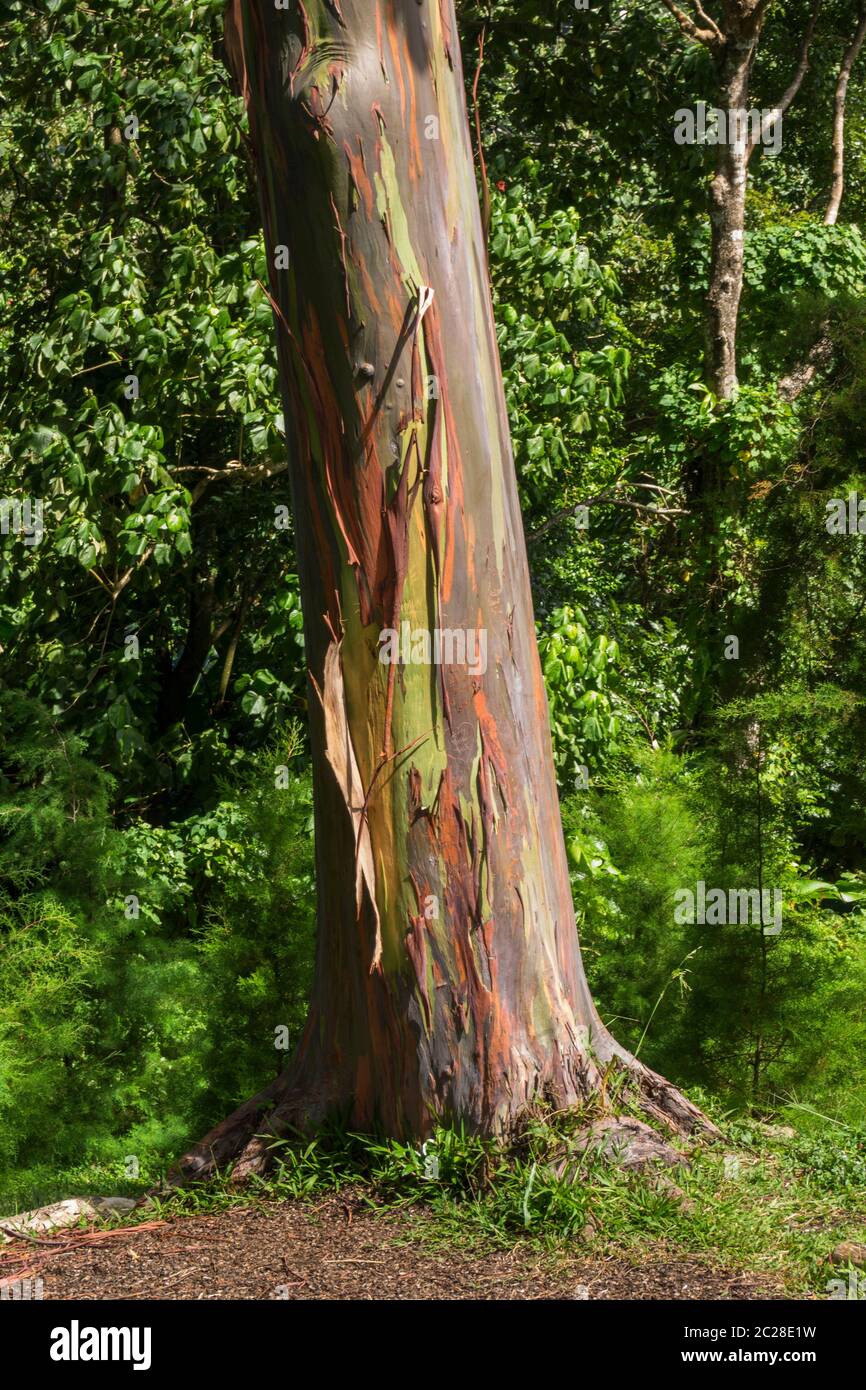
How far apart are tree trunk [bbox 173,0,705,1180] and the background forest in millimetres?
1351

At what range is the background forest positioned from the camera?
5719mm

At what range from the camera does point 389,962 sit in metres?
3.63

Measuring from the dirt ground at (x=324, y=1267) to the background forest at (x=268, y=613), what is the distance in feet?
4.24

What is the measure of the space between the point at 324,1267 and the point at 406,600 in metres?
1.73

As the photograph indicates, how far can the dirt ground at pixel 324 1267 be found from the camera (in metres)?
2.99

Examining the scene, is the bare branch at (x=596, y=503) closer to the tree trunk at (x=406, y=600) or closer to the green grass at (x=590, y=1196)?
the tree trunk at (x=406, y=600)

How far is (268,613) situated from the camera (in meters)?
8.29

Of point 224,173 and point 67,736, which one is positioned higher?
point 224,173

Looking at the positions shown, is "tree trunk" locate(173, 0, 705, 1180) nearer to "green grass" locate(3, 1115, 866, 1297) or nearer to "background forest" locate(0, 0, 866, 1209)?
"green grass" locate(3, 1115, 866, 1297)

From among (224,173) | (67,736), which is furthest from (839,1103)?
(224,173)

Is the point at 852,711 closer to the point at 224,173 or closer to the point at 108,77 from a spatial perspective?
the point at 224,173

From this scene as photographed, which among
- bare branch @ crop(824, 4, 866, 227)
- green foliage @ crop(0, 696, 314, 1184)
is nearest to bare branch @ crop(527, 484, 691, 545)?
green foliage @ crop(0, 696, 314, 1184)

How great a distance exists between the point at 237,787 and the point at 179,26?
14.5 ft

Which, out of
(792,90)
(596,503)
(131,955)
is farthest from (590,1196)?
(792,90)
